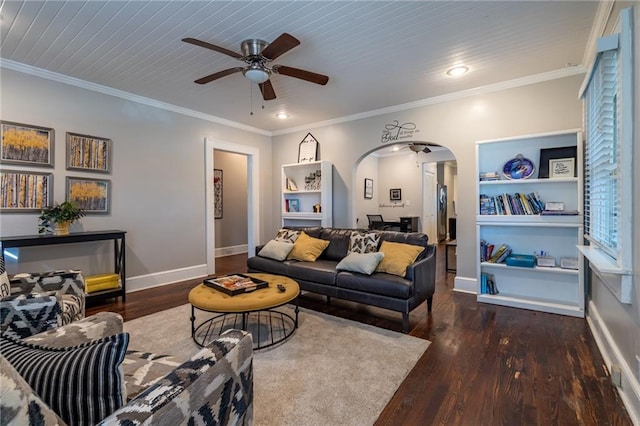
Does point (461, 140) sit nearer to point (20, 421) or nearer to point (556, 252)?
point (556, 252)

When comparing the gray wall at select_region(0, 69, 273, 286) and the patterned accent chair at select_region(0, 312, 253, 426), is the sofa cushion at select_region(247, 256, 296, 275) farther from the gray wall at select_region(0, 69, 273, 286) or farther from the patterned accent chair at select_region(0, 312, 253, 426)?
the patterned accent chair at select_region(0, 312, 253, 426)

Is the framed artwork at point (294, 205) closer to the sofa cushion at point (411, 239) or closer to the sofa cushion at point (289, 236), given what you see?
the sofa cushion at point (289, 236)

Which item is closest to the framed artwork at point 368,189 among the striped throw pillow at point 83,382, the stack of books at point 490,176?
the stack of books at point 490,176

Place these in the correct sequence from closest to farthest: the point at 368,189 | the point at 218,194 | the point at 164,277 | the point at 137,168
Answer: the point at 137,168 < the point at 164,277 < the point at 218,194 < the point at 368,189

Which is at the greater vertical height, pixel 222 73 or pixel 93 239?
pixel 222 73

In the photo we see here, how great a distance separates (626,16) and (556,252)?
252 cm

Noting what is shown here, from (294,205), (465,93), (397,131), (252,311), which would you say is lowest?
(252,311)

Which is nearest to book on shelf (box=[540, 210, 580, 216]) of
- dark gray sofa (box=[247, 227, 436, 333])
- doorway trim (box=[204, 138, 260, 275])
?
dark gray sofa (box=[247, 227, 436, 333])

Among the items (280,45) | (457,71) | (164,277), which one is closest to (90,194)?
(164,277)

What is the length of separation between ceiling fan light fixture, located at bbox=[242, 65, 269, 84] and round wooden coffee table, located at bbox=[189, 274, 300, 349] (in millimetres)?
1921

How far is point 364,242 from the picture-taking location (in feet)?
11.9

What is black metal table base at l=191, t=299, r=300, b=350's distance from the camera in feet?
8.63

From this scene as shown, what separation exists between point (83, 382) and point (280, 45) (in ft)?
7.90

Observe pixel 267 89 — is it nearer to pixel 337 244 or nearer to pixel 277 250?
pixel 277 250
